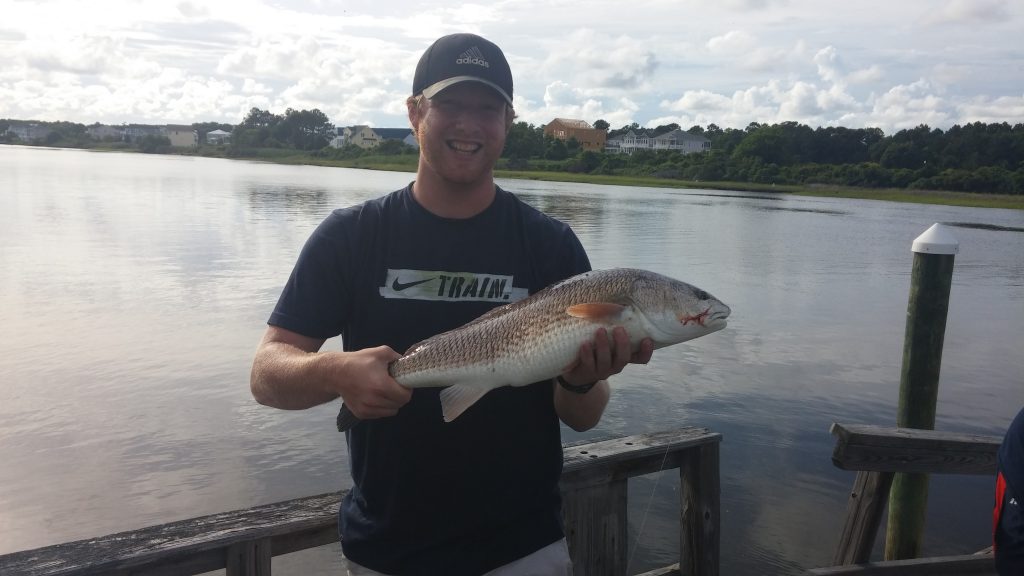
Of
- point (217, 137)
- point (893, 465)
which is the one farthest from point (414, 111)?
point (217, 137)

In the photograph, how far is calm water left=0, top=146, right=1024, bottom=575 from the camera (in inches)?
311

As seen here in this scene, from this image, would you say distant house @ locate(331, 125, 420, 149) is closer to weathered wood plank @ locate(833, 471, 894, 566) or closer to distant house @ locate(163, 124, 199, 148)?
distant house @ locate(163, 124, 199, 148)

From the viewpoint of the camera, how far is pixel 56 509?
7609 mm

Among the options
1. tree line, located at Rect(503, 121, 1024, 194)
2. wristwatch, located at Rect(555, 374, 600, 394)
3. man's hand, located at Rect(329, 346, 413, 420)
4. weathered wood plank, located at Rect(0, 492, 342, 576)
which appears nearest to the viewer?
man's hand, located at Rect(329, 346, 413, 420)

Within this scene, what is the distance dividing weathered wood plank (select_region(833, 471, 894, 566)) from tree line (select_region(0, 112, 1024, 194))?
78835 mm

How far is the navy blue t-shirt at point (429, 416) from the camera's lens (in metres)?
2.70

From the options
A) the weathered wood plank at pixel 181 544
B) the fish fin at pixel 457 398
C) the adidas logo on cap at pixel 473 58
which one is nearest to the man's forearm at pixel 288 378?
the fish fin at pixel 457 398

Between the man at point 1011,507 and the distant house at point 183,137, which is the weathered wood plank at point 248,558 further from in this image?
the distant house at point 183,137

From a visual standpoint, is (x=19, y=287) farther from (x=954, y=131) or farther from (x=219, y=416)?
(x=954, y=131)

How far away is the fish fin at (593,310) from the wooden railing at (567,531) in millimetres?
1339

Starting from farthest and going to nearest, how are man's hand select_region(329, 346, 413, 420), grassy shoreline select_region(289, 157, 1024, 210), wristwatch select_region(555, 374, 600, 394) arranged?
grassy shoreline select_region(289, 157, 1024, 210), wristwatch select_region(555, 374, 600, 394), man's hand select_region(329, 346, 413, 420)

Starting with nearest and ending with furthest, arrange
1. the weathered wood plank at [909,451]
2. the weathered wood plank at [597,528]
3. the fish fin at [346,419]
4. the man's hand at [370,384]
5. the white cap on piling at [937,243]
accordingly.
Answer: the man's hand at [370,384]
the fish fin at [346,419]
the weathered wood plank at [597,528]
the weathered wood plank at [909,451]
the white cap on piling at [937,243]

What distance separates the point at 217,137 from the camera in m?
171

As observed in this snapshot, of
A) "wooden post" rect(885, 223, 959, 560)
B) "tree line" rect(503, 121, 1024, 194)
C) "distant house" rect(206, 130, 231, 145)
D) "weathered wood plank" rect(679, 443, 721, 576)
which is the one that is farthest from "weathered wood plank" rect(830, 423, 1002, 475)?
"distant house" rect(206, 130, 231, 145)
